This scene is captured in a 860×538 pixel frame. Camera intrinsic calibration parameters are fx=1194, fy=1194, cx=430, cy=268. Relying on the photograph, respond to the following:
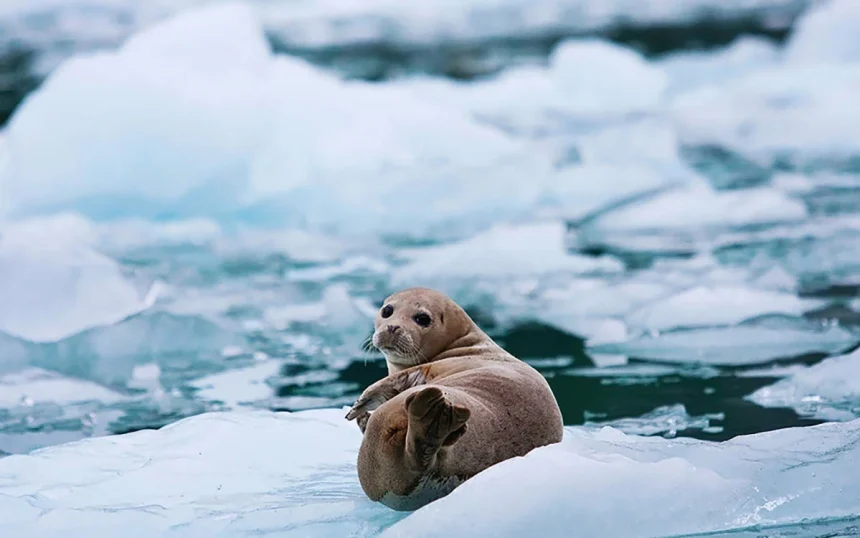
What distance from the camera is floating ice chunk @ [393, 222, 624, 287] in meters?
6.14

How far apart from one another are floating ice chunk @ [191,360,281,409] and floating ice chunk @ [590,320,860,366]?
1.31m

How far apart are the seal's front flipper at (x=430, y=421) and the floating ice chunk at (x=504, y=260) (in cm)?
378

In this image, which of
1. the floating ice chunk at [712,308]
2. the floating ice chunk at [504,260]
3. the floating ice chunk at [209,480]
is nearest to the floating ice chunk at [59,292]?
the floating ice chunk at [504,260]

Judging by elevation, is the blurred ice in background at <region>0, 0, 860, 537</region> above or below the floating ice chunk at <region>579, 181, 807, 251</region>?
above

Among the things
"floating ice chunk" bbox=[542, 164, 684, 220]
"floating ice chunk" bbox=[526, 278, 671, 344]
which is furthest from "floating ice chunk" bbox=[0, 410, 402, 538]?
"floating ice chunk" bbox=[542, 164, 684, 220]

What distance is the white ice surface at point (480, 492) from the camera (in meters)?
2.31

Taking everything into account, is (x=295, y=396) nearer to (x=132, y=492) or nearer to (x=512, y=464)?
(x=132, y=492)

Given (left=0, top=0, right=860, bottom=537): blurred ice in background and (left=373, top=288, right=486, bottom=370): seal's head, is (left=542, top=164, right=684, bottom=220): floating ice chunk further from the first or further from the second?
(left=373, top=288, right=486, bottom=370): seal's head

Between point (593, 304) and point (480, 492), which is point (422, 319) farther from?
point (593, 304)

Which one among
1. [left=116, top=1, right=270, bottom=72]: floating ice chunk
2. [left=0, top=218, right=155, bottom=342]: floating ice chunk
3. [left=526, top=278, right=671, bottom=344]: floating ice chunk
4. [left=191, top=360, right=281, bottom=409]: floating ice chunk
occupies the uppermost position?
[left=116, top=1, right=270, bottom=72]: floating ice chunk

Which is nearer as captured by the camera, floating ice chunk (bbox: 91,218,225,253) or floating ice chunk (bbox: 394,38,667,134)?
floating ice chunk (bbox: 91,218,225,253)

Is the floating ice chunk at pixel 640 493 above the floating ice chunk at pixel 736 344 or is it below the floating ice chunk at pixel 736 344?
above

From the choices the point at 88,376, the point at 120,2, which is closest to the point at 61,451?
the point at 88,376

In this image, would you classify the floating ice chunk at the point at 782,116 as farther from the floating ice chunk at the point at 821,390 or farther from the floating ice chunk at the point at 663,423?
the floating ice chunk at the point at 663,423
